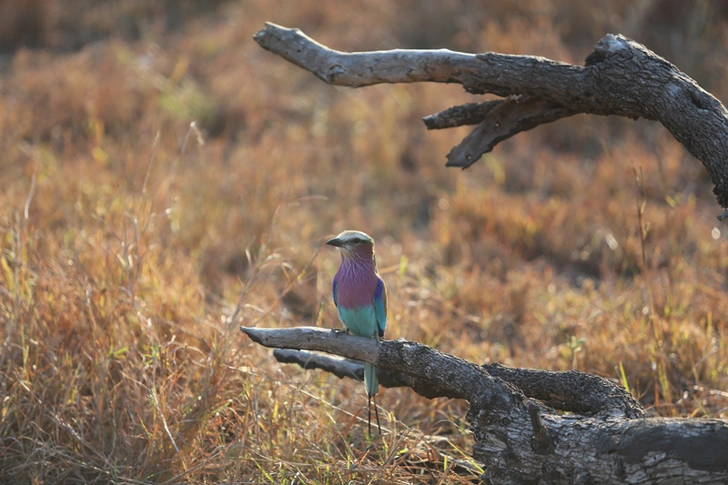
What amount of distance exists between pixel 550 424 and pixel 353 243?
3.36 ft

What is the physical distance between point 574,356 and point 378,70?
A: 165 cm

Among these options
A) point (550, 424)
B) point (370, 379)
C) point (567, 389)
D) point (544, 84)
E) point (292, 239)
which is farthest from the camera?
point (292, 239)

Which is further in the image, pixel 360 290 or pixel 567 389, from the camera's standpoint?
pixel 360 290

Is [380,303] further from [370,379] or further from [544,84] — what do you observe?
[544,84]

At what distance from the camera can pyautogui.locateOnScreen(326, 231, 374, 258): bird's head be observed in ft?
10.1

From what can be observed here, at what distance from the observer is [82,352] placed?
354 cm

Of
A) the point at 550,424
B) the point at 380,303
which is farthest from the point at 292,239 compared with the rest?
the point at 550,424

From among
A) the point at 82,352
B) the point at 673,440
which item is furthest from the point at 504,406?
the point at 82,352

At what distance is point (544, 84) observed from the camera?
3.08 metres

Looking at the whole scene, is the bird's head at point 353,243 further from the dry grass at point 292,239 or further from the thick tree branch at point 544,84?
the thick tree branch at point 544,84

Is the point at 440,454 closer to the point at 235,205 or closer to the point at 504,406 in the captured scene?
the point at 504,406

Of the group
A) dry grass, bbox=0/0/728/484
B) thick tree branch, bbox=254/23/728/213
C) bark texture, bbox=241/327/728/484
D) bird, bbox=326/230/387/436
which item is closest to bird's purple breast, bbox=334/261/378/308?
bird, bbox=326/230/387/436

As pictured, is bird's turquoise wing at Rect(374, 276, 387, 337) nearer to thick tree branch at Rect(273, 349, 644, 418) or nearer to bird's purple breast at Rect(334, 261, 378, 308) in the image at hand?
bird's purple breast at Rect(334, 261, 378, 308)

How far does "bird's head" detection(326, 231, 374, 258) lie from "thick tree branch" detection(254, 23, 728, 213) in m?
0.54
